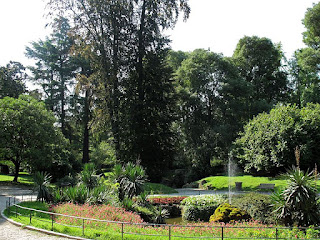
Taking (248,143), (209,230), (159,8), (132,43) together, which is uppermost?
(159,8)

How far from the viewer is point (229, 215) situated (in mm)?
13320

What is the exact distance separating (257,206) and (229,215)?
145 centimetres

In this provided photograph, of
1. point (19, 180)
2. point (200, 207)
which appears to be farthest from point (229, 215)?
point (19, 180)

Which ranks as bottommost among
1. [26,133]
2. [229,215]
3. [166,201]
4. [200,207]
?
[166,201]

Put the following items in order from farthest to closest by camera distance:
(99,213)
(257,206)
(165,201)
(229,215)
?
(165,201)
(257,206)
(229,215)
(99,213)

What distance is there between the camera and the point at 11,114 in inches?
1086

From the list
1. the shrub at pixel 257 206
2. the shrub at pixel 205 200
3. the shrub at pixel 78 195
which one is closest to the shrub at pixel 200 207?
the shrub at pixel 205 200

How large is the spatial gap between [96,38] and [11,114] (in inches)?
414

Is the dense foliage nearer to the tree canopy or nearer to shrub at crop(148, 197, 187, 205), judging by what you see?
shrub at crop(148, 197, 187, 205)

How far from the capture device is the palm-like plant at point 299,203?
11.0 metres

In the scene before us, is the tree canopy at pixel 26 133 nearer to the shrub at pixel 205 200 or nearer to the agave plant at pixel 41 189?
the agave plant at pixel 41 189

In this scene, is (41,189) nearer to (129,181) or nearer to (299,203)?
(129,181)

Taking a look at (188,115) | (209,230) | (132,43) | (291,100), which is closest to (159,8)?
(132,43)

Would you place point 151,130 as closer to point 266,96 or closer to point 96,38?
point 96,38
